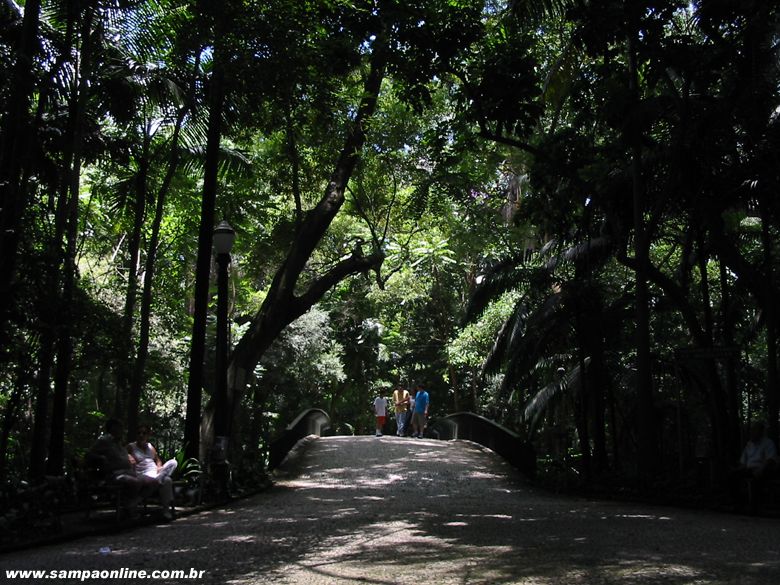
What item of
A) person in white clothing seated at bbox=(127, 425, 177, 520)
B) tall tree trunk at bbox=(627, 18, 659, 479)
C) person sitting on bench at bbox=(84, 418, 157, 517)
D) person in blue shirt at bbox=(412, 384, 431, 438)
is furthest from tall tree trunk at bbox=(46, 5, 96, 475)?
person in blue shirt at bbox=(412, 384, 431, 438)

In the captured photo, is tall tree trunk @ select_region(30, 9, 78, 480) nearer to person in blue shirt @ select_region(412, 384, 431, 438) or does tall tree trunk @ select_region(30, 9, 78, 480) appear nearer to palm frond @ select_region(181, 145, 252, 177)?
palm frond @ select_region(181, 145, 252, 177)

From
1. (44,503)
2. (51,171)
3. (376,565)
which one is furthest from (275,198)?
(376,565)

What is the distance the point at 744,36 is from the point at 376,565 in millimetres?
8307

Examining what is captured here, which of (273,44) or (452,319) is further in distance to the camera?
(452,319)

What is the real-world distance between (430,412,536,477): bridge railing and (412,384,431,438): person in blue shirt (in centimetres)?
94

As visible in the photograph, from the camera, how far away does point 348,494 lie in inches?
526

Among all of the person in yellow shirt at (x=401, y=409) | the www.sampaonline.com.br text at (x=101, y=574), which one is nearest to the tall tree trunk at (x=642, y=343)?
the www.sampaonline.com.br text at (x=101, y=574)

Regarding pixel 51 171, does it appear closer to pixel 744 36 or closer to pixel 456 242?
pixel 744 36

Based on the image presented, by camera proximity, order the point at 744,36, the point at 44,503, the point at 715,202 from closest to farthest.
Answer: the point at 44,503, the point at 744,36, the point at 715,202

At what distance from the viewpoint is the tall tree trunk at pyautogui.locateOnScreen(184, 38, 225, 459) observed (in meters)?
12.3

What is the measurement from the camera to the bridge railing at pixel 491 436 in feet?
55.7

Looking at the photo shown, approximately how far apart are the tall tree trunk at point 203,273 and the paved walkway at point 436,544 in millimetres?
1400

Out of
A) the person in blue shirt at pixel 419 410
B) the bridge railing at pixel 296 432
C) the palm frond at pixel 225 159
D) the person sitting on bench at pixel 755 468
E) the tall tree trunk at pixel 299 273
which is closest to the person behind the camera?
the person sitting on bench at pixel 755 468

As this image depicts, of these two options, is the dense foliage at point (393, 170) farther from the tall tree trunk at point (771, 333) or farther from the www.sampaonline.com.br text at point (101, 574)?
the www.sampaonline.com.br text at point (101, 574)
